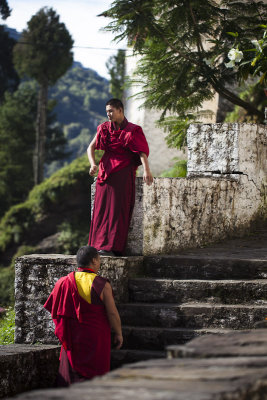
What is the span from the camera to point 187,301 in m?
5.76

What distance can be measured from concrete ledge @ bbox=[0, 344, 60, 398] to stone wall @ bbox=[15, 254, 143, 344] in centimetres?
22

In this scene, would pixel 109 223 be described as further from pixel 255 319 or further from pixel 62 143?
pixel 62 143

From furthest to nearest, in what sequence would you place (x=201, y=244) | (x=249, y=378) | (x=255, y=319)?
(x=201, y=244) < (x=255, y=319) < (x=249, y=378)

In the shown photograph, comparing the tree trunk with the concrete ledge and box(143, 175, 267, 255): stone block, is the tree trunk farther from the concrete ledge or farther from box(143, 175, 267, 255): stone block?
the concrete ledge

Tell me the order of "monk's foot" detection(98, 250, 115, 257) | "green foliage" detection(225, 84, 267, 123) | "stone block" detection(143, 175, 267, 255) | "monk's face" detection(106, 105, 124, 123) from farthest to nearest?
"green foliage" detection(225, 84, 267, 123) → "stone block" detection(143, 175, 267, 255) → "monk's face" detection(106, 105, 124, 123) → "monk's foot" detection(98, 250, 115, 257)

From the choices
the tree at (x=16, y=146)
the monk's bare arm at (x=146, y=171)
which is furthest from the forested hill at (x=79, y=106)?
the monk's bare arm at (x=146, y=171)

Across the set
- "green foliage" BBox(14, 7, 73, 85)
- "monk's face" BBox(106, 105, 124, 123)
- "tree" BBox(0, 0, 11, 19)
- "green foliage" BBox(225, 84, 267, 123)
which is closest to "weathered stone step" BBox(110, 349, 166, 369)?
"monk's face" BBox(106, 105, 124, 123)

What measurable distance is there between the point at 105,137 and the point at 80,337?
2176 millimetres

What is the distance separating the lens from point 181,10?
8.84 meters

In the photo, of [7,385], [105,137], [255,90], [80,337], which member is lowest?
[7,385]

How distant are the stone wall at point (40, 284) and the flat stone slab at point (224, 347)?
2.77 meters

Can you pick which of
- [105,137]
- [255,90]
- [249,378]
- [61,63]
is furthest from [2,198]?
[249,378]

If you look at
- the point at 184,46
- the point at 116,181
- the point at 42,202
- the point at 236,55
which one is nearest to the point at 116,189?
the point at 116,181

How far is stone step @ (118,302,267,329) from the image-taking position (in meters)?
5.43
